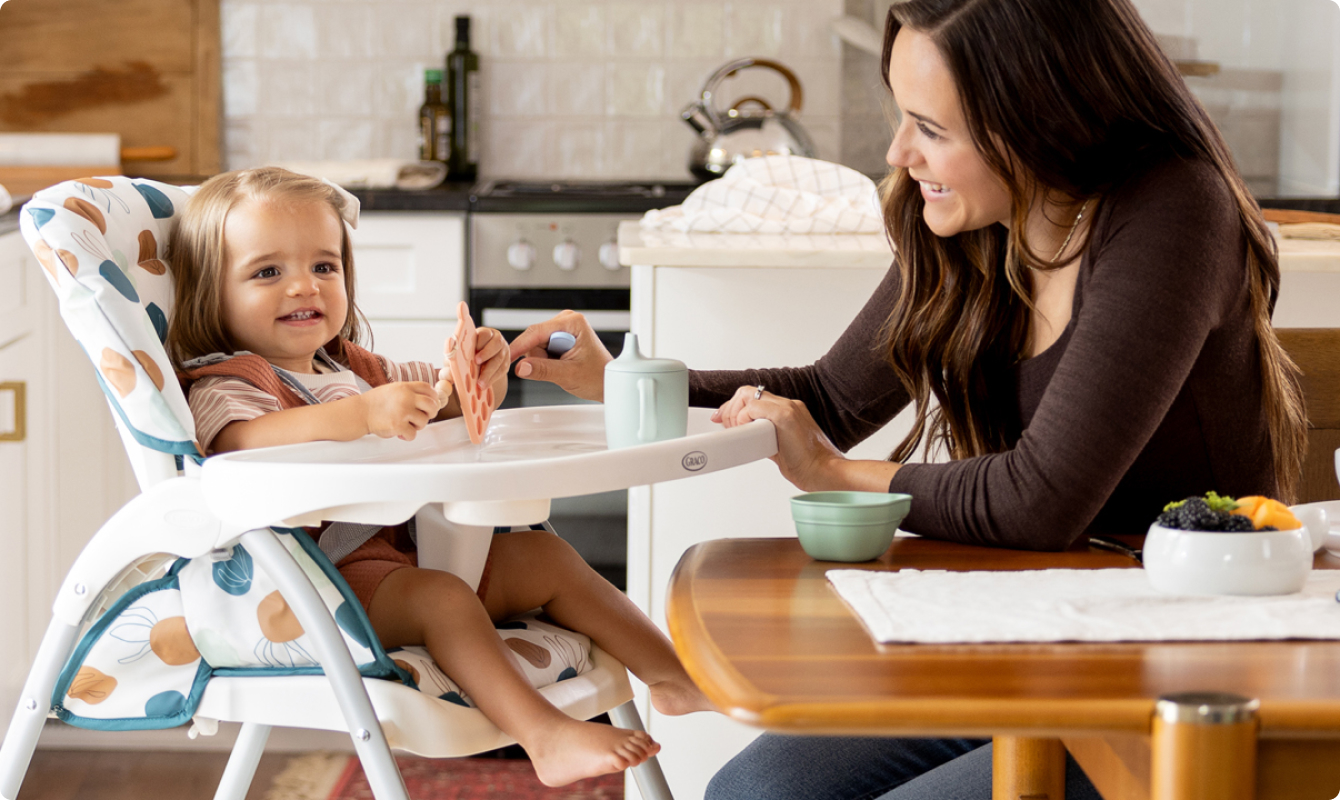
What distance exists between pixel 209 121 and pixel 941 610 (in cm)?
308

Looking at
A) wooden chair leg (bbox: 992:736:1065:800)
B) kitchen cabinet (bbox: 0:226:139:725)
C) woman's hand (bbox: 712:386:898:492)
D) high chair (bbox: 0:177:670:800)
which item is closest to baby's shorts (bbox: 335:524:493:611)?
high chair (bbox: 0:177:670:800)

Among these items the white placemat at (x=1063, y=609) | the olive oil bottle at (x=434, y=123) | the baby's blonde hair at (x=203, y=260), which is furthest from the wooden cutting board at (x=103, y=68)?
the white placemat at (x=1063, y=609)

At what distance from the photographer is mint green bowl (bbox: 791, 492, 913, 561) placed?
1.08 meters

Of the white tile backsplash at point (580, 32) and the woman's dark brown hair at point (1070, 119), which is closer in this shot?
the woman's dark brown hair at point (1070, 119)

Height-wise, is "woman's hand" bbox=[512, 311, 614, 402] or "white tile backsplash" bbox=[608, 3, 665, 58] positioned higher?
"white tile backsplash" bbox=[608, 3, 665, 58]

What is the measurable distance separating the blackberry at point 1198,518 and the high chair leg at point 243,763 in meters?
0.97

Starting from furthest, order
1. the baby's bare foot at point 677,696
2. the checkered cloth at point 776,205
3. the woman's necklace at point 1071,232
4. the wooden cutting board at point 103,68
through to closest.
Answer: the wooden cutting board at point 103,68
the checkered cloth at point 776,205
the baby's bare foot at point 677,696
the woman's necklace at point 1071,232

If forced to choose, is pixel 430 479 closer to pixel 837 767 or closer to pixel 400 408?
pixel 400 408

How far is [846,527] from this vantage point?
1080 millimetres

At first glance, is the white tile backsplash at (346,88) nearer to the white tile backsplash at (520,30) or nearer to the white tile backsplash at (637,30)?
the white tile backsplash at (520,30)

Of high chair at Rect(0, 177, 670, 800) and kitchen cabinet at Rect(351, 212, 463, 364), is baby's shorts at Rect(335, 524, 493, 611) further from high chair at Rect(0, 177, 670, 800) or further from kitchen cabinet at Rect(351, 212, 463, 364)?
kitchen cabinet at Rect(351, 212, 463, 364)

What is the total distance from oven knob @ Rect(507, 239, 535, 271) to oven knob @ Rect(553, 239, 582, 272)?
0.05 meters

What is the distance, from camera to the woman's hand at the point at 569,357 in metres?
1.58

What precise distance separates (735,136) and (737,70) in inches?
12.4
